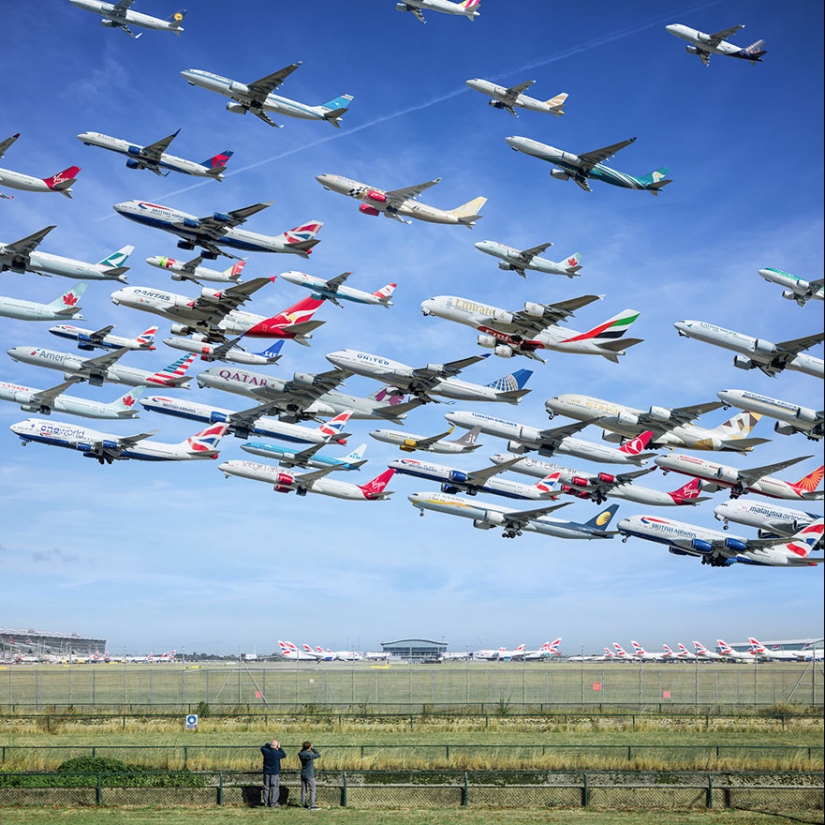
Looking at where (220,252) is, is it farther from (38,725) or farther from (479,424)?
(38,725)

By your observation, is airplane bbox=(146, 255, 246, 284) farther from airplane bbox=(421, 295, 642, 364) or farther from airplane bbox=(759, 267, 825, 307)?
airplane bbox=(759, 267, 825, 307)

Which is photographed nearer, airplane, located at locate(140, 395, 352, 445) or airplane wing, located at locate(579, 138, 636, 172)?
airplane wing, located at locate(579, 138, 636, 172)

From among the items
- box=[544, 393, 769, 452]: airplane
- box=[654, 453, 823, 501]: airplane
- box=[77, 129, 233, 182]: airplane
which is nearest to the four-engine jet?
box=[77, 129, 233, 182]: airplane

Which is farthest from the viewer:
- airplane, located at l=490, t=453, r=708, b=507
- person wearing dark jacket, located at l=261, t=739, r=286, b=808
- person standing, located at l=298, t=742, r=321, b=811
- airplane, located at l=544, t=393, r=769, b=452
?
airplane, located at l=490, t=453, r=708, b=507

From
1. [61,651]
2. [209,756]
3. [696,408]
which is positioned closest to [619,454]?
[696,408]

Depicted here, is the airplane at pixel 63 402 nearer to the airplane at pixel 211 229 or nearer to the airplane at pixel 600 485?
the airplane at pixel 211 229

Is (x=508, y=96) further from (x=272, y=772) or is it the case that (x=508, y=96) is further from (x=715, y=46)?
(x=272, y=772)
